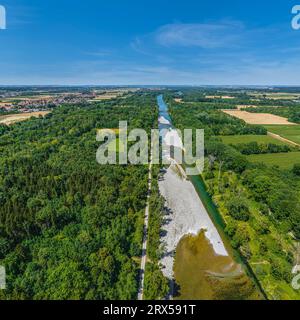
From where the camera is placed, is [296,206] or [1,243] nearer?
[1,243]

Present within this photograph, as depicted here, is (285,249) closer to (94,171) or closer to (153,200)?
(153,200)

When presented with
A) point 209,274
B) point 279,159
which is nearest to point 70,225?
point 209,274

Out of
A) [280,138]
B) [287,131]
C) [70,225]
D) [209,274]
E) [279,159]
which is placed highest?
[287,131]

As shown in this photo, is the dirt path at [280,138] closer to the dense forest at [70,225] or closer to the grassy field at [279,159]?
the grassy field at [279,159]

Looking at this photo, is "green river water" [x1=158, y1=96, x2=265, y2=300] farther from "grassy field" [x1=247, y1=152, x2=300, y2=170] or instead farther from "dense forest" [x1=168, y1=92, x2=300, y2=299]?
"grassy field" [x1=247, y1=152, x2=300, y2=170]

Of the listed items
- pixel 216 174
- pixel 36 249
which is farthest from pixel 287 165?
pixel 36 249

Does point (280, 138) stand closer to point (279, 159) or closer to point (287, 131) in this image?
point (287, 131)

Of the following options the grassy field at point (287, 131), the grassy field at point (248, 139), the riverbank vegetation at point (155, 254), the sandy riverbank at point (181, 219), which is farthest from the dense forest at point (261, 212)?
the grassy field at point (287, 131)
